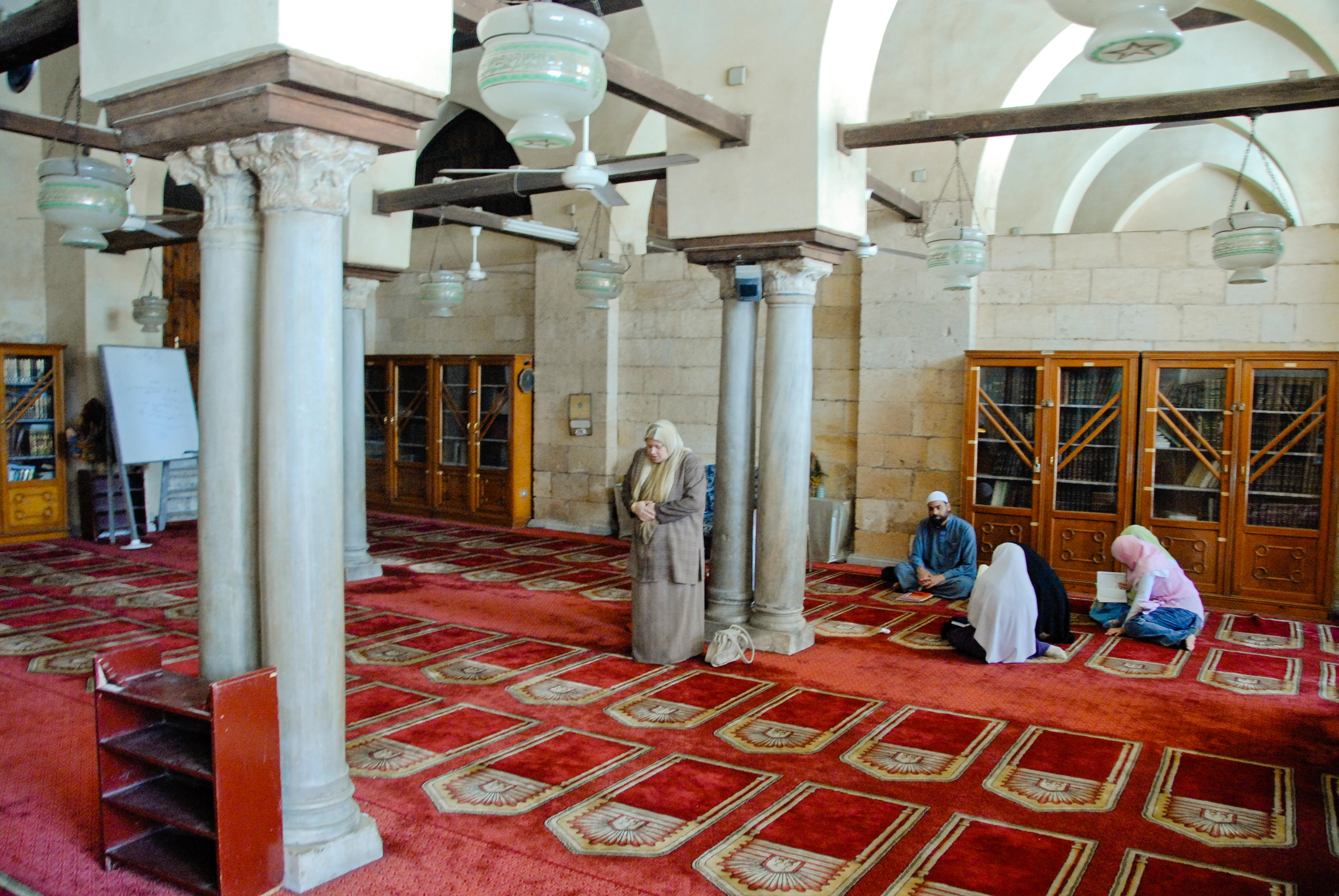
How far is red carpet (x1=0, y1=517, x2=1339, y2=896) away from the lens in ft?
10.4

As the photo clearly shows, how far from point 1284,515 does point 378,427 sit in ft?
30.6

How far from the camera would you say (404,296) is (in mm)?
11930

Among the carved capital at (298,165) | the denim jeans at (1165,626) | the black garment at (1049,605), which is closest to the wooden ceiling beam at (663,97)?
the carved capital at (298,165)

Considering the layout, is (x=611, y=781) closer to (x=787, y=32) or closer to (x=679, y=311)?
(x=787, y=32)

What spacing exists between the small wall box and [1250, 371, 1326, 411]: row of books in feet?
23.0

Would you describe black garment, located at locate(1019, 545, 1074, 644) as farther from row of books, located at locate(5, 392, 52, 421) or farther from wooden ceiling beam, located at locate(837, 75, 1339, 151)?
row of books, located at locate(5, 392, 52, 421)

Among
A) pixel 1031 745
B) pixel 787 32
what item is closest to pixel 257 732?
pixel 1031 745

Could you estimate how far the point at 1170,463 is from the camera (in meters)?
7.37

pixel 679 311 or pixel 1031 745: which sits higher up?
pixel 679 311

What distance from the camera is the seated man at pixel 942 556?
287 inches

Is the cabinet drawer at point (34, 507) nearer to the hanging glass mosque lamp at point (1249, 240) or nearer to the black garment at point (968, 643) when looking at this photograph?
the black garment at point (968, 643)

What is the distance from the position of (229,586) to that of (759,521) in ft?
11.2

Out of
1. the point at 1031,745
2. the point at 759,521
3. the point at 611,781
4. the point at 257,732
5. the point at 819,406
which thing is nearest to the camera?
the point at 257,732

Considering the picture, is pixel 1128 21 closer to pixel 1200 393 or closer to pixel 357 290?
pixel 1200 393
